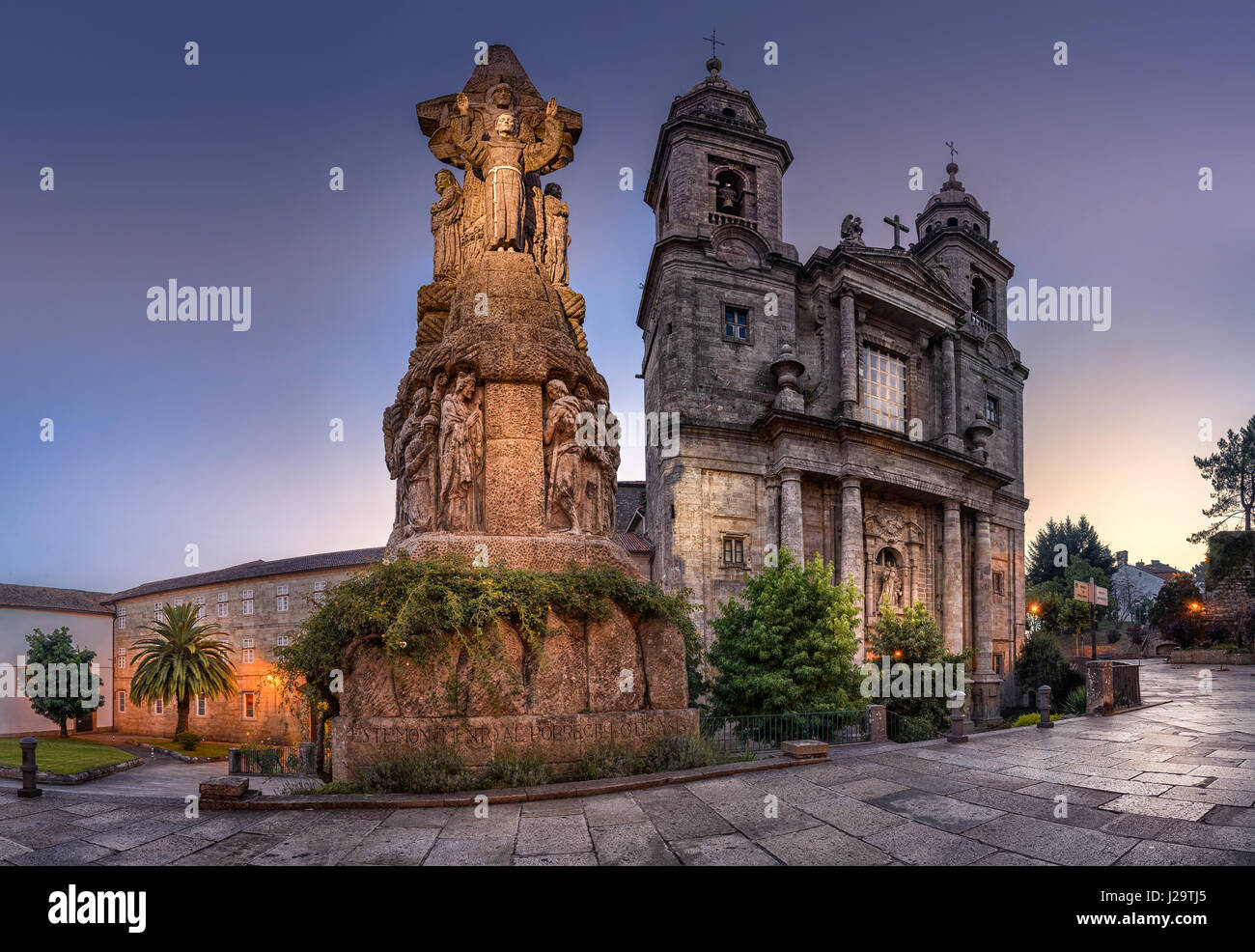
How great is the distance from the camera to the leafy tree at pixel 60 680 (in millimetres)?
36469

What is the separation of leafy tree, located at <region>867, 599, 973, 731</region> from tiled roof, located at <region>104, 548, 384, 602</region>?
926 inches

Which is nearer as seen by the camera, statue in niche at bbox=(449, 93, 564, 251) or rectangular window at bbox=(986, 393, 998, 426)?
statue in niche at bbox=(449, 93, 564, 251)

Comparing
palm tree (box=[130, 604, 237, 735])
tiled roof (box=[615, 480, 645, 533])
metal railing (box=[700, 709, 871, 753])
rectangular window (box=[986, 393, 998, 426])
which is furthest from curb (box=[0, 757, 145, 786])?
rectangular window (box=[986, 393, 998, 426])

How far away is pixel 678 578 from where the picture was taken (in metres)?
22.5

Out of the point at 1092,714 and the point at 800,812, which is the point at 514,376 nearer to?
the point at 800,812

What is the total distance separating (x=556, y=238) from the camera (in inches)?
427

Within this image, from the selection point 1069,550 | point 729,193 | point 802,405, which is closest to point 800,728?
point 802,405

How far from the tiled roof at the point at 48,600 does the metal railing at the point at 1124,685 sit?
53.9m

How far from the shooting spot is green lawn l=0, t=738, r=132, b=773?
20.1 m

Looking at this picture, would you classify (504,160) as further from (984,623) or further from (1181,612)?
(1181,612)

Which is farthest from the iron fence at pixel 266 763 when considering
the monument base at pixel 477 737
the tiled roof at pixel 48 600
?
the tiled roof at pixel 48 600

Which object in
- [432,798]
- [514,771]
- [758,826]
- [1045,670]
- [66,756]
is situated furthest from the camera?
[1045,670]

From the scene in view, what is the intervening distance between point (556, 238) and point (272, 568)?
108ft

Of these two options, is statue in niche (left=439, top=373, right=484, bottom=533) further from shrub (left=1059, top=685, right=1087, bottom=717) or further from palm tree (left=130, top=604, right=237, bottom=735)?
palm tree (left=130, top=604, right=237, bottom=735)
